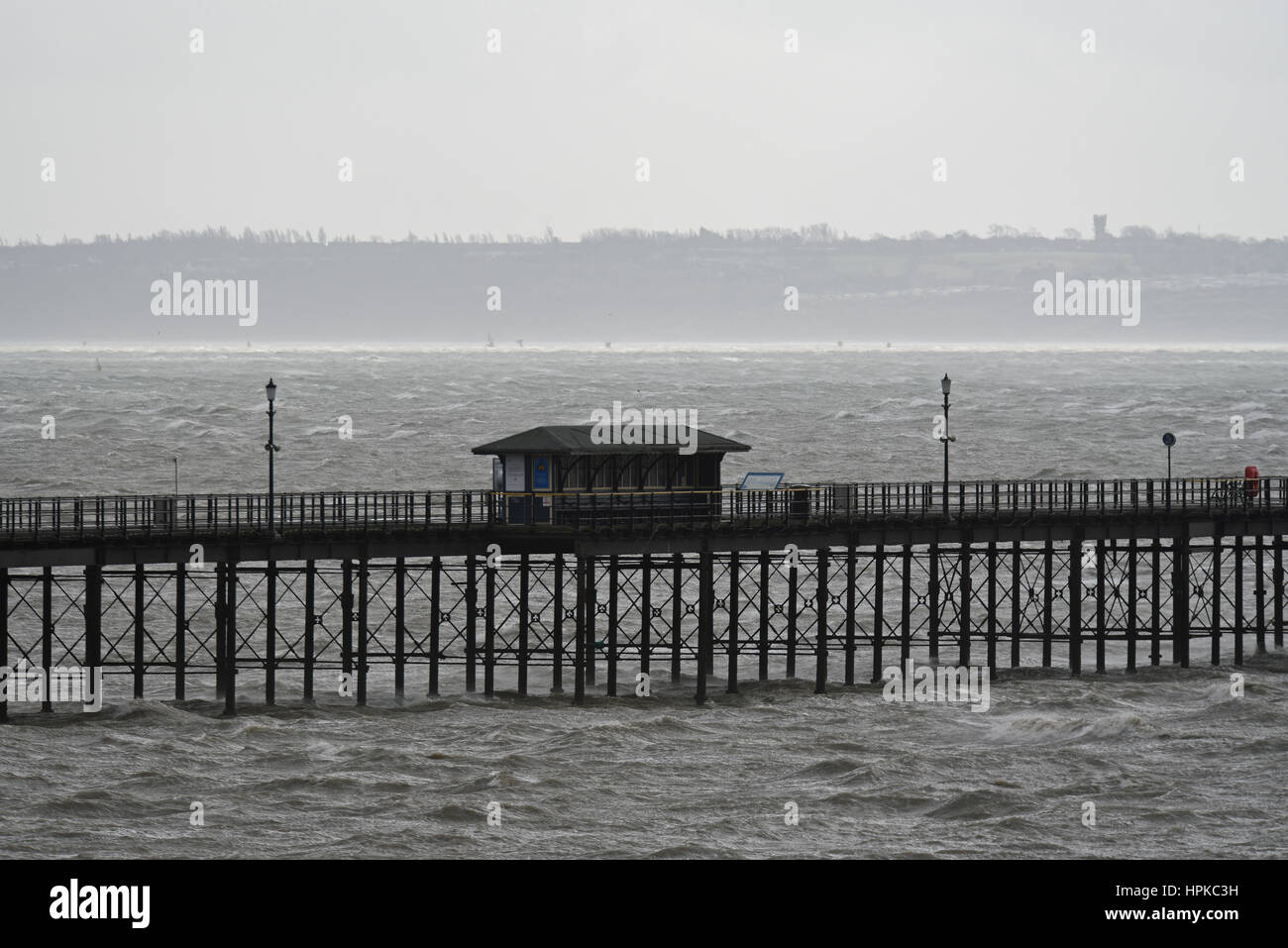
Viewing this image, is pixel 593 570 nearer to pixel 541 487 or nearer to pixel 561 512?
pixel 561 512

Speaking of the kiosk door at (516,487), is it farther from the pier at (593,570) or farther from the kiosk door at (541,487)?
the kiosk door at (541,487)

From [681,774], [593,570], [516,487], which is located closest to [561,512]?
[516,487]

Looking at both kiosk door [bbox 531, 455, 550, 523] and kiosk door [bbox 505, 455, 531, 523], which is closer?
kiosk door [bbox 531, 455, 550, 523]

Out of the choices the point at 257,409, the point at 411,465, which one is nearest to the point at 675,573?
the point at 411,465

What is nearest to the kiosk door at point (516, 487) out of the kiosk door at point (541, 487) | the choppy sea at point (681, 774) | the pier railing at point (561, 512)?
the pier railing at point (561, 512)

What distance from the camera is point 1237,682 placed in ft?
189

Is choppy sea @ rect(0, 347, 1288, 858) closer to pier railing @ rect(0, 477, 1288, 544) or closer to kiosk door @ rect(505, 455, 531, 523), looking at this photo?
pier railing @ rect(0, 477, 1288, 544)

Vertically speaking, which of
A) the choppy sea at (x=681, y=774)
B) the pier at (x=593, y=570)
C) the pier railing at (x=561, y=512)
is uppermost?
the pier railing at (x=561, y=512)

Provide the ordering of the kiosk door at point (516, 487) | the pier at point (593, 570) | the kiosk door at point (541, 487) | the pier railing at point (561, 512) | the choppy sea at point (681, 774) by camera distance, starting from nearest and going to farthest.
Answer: the choppy sea at point (681, 774) → the pier railing at point (561, 512) → the pier at point (593, 570) → the kiosk door at point (541, 487) → the kiosk door at point (516, 487)

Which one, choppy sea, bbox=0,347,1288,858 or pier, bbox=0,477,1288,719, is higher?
pier, bbox=0,477,1288,719

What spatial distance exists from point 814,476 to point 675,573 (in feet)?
238

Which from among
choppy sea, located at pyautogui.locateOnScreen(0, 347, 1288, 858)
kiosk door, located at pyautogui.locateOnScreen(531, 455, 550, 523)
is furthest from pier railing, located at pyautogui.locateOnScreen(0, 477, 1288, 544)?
choppy sea, located at pyautogui.locateOnScreen(0, 347, 1288, 858)

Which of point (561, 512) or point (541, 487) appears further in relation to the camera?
point (541, 487)
